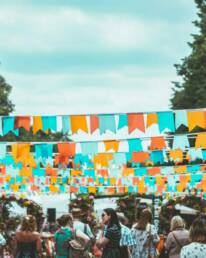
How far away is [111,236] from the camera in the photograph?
12492mm

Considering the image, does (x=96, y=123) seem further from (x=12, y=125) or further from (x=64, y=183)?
(x=64, y=183)

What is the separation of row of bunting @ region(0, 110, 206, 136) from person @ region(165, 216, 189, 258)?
218 cm

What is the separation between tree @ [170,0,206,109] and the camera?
4395 centimetres

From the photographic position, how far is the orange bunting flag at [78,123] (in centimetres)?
1404

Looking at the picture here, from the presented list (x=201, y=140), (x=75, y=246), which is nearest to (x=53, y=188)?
(x=201, y=140)

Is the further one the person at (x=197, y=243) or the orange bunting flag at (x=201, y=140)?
the orange bunting flag at (x=201, y=140)

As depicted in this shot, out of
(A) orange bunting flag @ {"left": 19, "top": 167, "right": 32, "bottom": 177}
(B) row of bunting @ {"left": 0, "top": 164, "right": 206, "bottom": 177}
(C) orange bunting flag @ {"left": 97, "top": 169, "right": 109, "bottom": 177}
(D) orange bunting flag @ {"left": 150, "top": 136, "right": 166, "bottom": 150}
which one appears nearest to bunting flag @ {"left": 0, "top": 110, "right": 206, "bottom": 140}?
(D) orange bunting flag @ {"left": 150, "top": 136, "right": 166, "bottom": 150}

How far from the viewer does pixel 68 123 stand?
1404 cm

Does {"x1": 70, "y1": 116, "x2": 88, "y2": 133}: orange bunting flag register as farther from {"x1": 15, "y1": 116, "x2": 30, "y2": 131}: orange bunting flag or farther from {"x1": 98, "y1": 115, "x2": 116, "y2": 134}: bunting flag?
{"x1": 15, "y1": 116, "x2": 30, "y2": 131}: orange bunting flag

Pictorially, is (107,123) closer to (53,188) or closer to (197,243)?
(197,243)

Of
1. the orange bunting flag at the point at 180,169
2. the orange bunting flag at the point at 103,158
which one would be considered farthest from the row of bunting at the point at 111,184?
the orange bunting flag at the point at 103,158

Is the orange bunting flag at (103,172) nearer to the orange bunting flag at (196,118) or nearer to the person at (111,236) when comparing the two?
the orange bunting flag at (196,118)

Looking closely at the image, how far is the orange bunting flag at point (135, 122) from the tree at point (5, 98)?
49134 mm

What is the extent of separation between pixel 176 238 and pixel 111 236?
1.12 m
